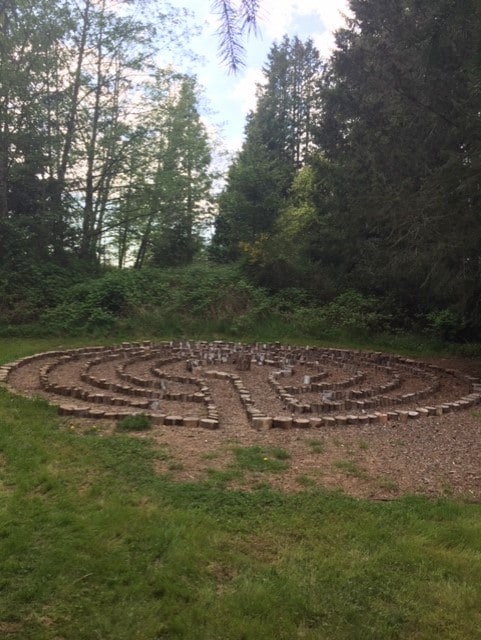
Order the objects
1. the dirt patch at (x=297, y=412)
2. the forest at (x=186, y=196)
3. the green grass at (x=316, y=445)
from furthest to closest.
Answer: the forest at (x=186, y=196) → the green grass at (x=316, y=445) → the dirt patch at (x=297, y=412)

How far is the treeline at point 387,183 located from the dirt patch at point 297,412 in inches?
79.8

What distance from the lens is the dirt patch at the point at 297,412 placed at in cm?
414

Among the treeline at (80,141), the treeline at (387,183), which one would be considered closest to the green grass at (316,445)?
the treeline at (387,183)

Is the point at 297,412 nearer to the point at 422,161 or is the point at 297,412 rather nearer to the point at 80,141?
the point at 422,161

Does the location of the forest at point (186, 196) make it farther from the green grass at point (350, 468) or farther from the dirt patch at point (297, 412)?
the green grass at point (350, 468)

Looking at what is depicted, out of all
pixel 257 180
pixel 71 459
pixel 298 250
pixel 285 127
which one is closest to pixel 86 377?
pixel 71 459

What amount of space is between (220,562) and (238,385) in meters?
4.49

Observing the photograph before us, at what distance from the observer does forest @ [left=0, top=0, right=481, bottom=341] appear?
367 inches

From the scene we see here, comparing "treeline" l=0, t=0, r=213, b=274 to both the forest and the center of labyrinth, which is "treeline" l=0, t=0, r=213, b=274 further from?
the center of labyrinth

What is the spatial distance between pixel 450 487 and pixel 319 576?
5.91 feet

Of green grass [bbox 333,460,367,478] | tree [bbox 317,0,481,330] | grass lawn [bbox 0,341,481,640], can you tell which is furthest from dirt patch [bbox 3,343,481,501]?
tree [bbox 317,0,481,330]

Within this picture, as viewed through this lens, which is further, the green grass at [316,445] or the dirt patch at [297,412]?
the green grass at [316,445]

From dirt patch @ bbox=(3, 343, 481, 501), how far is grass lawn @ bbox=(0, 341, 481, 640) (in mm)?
404

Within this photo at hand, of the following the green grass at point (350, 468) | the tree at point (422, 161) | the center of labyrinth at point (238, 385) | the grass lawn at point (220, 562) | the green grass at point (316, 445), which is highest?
the tree at point (422, 161)
